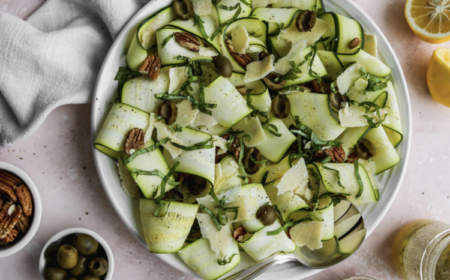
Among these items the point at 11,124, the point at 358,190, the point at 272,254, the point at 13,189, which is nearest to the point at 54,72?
the point at 11,124

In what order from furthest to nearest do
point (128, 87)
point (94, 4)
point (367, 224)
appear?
point (367, 224)
point (94, 4)
point (128, 87)

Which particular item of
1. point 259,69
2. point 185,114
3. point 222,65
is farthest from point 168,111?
point 259,69

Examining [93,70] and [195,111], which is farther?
[93,70]

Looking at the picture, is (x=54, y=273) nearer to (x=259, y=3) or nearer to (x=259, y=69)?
(x=259, y=69)

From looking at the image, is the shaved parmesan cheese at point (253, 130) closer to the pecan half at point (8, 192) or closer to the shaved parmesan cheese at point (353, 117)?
the shaved parmesan cheese at point (353, 117)

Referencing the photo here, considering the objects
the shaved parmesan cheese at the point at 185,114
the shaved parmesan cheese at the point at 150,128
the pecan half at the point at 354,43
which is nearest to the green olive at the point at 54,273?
the shaved parmesan cheese at the point at 150,128

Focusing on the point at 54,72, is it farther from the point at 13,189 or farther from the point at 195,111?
the point at 195,111

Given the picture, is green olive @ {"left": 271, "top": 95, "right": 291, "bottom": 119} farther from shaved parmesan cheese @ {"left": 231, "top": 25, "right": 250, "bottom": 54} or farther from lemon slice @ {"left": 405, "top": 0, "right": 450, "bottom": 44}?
lemon slice @ {"left": 405, "top": 0, "right": 450, "bottom": 44}

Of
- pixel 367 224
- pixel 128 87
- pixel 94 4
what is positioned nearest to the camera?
pixel 128 87
